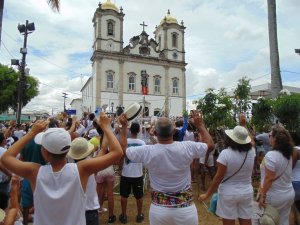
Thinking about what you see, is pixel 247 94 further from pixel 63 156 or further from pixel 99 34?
pixel 99 34

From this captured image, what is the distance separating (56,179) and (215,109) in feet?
39.6

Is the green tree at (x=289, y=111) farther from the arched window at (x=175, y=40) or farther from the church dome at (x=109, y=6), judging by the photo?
the arched window at (x=175, y=40)

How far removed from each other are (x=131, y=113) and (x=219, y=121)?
34.8ft

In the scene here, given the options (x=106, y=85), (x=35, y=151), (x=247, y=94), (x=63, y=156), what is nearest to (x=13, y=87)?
(x=106, y=85)

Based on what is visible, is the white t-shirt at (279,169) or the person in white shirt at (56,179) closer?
the person in white shirt at (56,179)

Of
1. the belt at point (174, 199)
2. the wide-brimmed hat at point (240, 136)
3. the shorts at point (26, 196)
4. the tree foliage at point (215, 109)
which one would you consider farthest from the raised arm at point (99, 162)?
the tree foliage at point (215, 109)

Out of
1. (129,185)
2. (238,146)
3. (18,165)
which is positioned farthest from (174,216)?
(129,185)

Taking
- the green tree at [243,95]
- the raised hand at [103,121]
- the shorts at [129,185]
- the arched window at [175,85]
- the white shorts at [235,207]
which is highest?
the arched window at [175,85]

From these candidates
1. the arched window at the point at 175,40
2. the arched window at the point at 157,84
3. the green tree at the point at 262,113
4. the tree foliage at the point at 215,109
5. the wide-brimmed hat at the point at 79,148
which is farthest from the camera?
the arched window at the point at 175,40

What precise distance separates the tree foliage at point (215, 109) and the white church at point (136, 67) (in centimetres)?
2669

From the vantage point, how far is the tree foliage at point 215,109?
13656 millimetres

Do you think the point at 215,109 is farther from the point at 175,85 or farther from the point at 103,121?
the point at 175,85

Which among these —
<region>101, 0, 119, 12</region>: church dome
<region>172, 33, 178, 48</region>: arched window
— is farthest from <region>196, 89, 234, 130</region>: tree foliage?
<region>172, 33, 178, 48</region>: arched window

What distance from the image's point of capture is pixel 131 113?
353 centimetres
